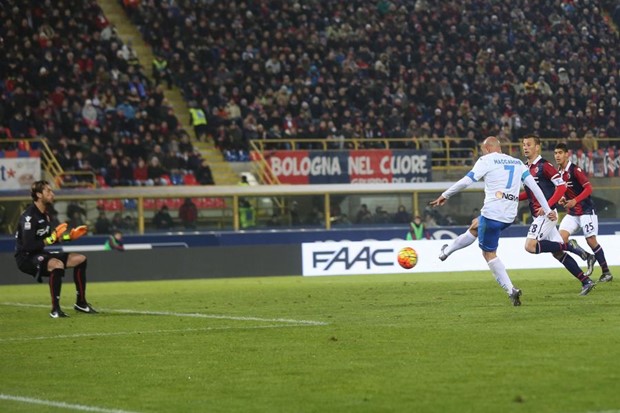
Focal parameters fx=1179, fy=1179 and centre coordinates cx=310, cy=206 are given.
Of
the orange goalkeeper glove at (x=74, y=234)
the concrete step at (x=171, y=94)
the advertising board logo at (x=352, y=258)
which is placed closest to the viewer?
the orange goalkeeper glove at (x=74, y=234)

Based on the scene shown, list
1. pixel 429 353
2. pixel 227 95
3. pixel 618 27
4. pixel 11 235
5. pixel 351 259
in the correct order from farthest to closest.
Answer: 1. pixel 618 27
2. pixel 227 95
3. pixel 11 235
4. pixel 351 259
5. pixel 429 353

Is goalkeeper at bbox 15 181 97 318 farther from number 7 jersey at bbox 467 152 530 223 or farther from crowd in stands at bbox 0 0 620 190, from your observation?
crowd in stands at bbox 0 0 620 190

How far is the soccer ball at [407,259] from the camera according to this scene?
91.8ft

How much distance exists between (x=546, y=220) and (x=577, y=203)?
2.55 meters

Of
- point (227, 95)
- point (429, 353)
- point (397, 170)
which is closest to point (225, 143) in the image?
point (227, 95)

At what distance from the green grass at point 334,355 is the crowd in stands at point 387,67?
72.9ft

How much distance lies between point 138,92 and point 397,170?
356 inches

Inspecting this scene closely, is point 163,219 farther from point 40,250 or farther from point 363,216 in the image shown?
point 40,250

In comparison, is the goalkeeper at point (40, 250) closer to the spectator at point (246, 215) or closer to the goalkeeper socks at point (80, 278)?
the goalkeeper socks at point (80, 278)

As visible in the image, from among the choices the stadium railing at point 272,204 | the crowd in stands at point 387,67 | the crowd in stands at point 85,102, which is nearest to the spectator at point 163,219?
the stadium railing at point 272,204

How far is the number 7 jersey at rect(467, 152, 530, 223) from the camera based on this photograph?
15.8m

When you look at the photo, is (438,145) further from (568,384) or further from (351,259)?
(568,384)

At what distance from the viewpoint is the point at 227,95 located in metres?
40.6

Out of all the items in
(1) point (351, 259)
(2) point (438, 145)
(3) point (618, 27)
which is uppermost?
(3) point (618, 27)
